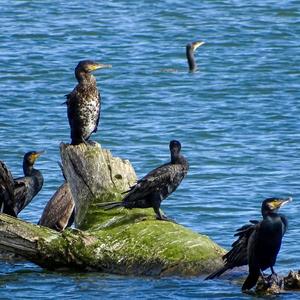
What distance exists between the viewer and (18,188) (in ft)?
42.3

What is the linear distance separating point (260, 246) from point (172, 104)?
13.1 meters

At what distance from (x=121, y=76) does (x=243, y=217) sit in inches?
449

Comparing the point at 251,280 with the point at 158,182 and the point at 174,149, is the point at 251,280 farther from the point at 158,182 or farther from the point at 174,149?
the point at 174,149

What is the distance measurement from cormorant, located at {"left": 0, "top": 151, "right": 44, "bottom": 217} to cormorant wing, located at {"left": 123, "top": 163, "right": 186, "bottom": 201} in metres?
1.40

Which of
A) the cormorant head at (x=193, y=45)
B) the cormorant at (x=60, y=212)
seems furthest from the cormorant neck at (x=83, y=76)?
the cormorant head at (x=193, y=45)

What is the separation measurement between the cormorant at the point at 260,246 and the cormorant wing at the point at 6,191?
269cm

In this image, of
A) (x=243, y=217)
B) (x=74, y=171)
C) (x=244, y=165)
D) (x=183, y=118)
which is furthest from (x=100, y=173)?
(x=183, y=118)

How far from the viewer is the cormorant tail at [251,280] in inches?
388

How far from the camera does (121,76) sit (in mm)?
25703

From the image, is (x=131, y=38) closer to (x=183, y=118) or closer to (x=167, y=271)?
(x=183, y=118)

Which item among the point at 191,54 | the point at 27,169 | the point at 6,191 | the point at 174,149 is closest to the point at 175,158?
the point at 174,149

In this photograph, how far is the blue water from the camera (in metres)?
12.3

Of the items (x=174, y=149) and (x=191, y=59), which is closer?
(x=174, y=149)

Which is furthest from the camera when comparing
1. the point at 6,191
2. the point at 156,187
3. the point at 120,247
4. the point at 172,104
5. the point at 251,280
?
the point at 172,104
